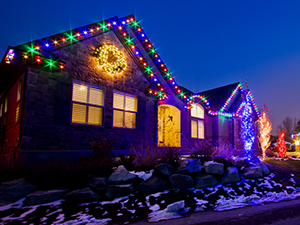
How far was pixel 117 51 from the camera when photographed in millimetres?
9234

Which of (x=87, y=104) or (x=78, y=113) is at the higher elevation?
(x=87, y=104)

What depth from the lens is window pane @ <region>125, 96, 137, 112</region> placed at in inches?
381

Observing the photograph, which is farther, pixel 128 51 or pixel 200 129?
pixel 200 129

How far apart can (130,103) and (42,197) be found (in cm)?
565

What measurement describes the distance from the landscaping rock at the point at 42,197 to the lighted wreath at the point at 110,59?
5.30 m

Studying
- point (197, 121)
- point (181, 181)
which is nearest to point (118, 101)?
point (181, 181)

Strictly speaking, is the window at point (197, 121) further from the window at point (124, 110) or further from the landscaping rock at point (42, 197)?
the landscaping rock at point (42, 197)

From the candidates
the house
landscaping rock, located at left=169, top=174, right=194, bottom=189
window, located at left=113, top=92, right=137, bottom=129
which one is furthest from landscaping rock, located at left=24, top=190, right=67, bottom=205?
window, located at left=113, top=92, right=137, bottom=129

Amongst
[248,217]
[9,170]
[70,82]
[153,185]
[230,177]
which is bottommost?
[248,217]

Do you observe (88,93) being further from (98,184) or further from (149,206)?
(149,206)

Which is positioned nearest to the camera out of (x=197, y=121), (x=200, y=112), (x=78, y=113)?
(x=78, y=113)

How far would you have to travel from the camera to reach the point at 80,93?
8.32m

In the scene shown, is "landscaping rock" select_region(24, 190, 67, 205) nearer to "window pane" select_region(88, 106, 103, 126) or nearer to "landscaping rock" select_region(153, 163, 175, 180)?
"landscaping rock" select_region(153, 163, 175, 180)

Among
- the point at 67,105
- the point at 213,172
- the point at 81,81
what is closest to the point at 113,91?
the point at 81,81
